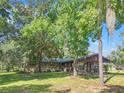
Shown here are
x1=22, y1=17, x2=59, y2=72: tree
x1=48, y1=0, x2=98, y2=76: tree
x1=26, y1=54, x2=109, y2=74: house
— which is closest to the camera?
x1=48, y1=0, x2=98, y2=76: tree

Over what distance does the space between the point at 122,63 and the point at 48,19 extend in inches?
1589

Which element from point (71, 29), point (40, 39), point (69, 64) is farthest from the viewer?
point (69, 64)

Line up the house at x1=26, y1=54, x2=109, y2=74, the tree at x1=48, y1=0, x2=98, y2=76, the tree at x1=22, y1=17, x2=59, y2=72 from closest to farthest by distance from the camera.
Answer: the tree at x1=48, y1=0, x2=98, y2=76 < the tree at x1=22, y1=17, x2=59, y2=72 < the house at x1=26, y1=54, x2=109, y2=74

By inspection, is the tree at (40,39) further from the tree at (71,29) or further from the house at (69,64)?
the house at (69,64)

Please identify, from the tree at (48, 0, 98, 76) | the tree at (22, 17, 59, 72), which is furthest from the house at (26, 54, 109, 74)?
the tree at (48, 0, 98, 76)

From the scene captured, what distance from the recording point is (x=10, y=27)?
162 feet

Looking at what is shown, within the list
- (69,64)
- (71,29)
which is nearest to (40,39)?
(71,29)

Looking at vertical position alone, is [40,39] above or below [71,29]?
above

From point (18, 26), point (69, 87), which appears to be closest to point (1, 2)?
point (18, 26)

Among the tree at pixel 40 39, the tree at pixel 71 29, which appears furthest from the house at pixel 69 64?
the tree at pixel 71 29

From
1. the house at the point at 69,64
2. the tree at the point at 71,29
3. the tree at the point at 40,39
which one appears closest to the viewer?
the tree at the point at 71,29

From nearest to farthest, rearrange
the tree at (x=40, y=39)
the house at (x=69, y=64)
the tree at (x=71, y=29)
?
the tree at (x=71, y=29) → the tree at (x=40, y=39) → the house at (x=69, y=64)

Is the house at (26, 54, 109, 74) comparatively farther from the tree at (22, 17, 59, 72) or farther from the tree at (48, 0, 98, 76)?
the tree at (48, 0, 98, 76)

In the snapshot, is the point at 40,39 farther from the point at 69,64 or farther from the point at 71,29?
the point at 69,64
